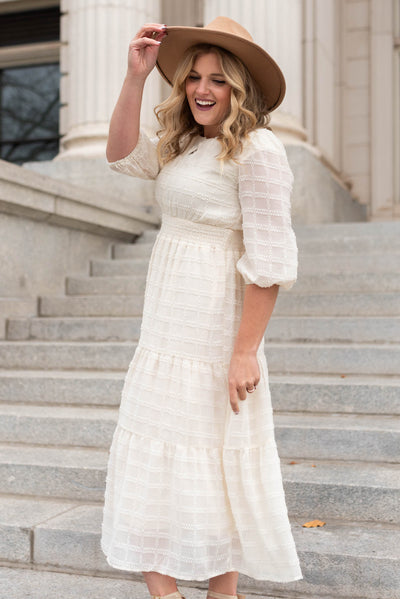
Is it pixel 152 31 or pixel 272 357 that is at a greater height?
pixel 152 31

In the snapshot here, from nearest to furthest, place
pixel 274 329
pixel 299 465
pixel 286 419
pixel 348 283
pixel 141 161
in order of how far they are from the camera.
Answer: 1. pixel 141 161
2. pixel 299 465
3. pixel 286 419
4. pixel 274 329
5. pixel 348 283

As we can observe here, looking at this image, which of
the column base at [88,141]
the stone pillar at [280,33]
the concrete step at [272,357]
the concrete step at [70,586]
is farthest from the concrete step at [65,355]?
the stone pillar at [280,33]

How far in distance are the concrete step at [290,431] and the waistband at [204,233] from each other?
1809mm

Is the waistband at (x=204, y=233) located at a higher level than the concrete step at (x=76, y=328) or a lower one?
higher

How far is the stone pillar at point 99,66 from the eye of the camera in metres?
8.88

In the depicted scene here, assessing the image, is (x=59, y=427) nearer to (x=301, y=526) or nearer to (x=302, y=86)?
(x=301, y=526)

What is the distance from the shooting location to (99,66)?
8.91m

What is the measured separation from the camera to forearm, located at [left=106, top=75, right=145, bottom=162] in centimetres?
249

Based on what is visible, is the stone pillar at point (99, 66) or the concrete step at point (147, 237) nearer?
the concrete step at point (147, 237)

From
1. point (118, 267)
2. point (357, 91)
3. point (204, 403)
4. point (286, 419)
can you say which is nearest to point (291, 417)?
point (286, 419)

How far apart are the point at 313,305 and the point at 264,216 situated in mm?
3407

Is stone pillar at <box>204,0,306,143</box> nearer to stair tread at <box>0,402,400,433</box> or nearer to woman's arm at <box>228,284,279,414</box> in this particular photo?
stair tread at <box>0,402,400,433</box>

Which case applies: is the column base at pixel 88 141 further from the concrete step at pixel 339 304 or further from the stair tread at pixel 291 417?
the stair tread at pixel 291 417

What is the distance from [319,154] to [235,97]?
23.2ft
